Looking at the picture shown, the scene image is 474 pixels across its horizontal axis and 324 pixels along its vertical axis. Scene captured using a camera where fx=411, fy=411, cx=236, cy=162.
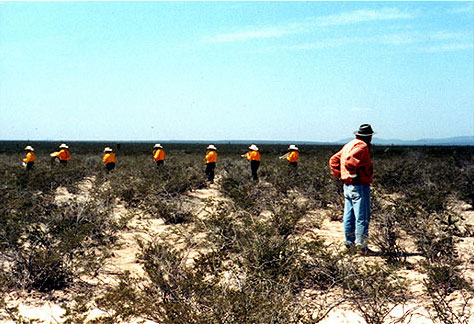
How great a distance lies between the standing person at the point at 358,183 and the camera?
5258mm

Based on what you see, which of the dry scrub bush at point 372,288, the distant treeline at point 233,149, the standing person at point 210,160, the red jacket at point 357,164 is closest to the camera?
the dry scrub bush at point 372,288

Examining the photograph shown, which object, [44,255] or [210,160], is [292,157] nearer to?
[210,160]

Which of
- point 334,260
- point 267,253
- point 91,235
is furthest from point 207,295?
point 91,235

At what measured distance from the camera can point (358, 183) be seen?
5.31m

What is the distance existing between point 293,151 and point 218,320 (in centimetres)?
1263

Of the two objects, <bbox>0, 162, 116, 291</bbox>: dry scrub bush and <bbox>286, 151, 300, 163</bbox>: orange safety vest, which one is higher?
<bbox>286, 151, 300, 163</bbox>: orange safety vest

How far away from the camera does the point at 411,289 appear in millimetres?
4195

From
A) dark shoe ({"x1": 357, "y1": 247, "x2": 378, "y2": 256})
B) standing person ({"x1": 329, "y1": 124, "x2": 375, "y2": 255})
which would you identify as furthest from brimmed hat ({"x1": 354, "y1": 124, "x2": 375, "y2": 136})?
dark shoe ({"x1": 357, "y1": 247, "x2": 378, "y2": 256})

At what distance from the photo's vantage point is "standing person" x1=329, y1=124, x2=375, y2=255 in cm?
526

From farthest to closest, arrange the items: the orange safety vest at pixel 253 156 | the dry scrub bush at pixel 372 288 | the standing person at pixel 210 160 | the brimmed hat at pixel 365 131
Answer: the standing person at pixel 210 160
the orange safety vest at pixel 253 156
the brimmed hat at pixel 365 131
the dry scrub bush at pixel 372 288

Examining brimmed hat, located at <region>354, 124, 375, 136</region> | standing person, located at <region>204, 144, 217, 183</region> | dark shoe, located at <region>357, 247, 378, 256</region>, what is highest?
brimmed hat, located at <region>354, 124, 375, 136</region>

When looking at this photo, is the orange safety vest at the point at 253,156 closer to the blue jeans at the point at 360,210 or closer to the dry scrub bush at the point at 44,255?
the blue jeans at the point at 360,210

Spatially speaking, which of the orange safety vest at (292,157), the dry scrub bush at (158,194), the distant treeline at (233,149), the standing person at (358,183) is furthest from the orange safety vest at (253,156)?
the distant treeline at (233,149)

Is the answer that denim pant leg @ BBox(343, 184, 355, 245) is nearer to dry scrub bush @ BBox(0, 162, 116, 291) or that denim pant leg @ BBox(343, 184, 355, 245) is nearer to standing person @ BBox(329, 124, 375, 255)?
standing person @ BBox(329, 124, 375, 255)
